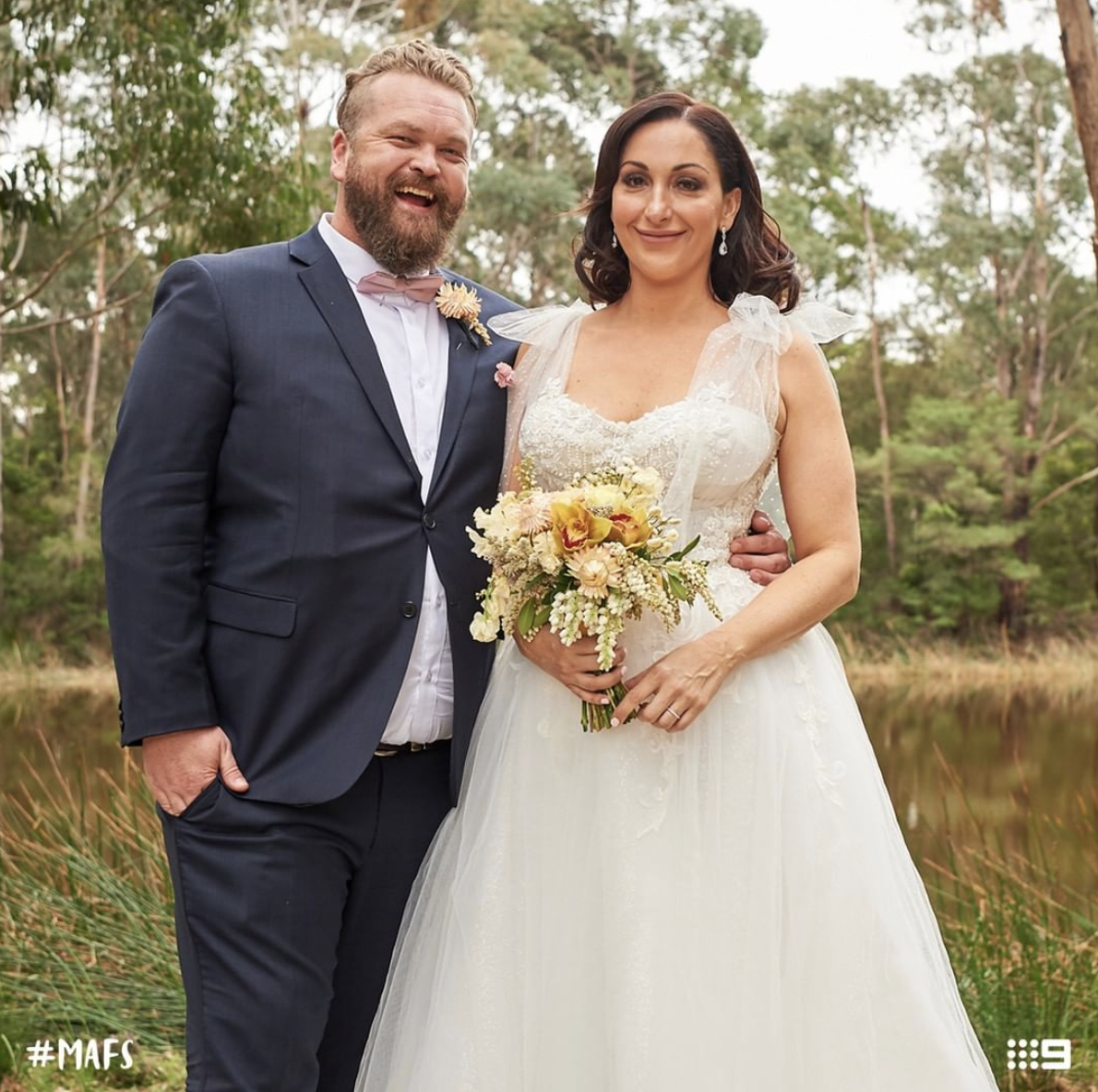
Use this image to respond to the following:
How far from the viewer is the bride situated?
2.51 metres

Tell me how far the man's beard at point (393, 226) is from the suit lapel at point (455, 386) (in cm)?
16

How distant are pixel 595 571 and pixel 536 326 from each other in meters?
0.84

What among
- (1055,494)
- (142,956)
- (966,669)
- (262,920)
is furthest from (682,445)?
(1055,494)

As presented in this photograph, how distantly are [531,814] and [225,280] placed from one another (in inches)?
45.9

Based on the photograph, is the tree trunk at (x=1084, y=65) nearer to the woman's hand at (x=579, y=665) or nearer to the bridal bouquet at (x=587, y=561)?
the bridal bouquet at (x=587, y=561)

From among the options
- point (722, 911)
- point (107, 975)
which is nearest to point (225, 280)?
point (722, 911)

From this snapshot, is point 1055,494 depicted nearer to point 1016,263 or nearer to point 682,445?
point 1016,263

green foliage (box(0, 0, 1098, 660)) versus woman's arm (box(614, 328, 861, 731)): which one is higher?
green foliage (box(0, 0, 1098, 660))

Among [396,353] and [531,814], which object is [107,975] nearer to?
[531,814]

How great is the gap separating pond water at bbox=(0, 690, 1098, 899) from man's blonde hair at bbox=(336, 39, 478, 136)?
5.26 m

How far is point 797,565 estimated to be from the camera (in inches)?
108

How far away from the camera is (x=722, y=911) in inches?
100

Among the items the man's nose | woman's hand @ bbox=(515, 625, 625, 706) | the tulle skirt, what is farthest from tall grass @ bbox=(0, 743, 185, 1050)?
the man's nose

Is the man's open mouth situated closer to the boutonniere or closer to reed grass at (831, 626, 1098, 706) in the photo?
the boutonniere
